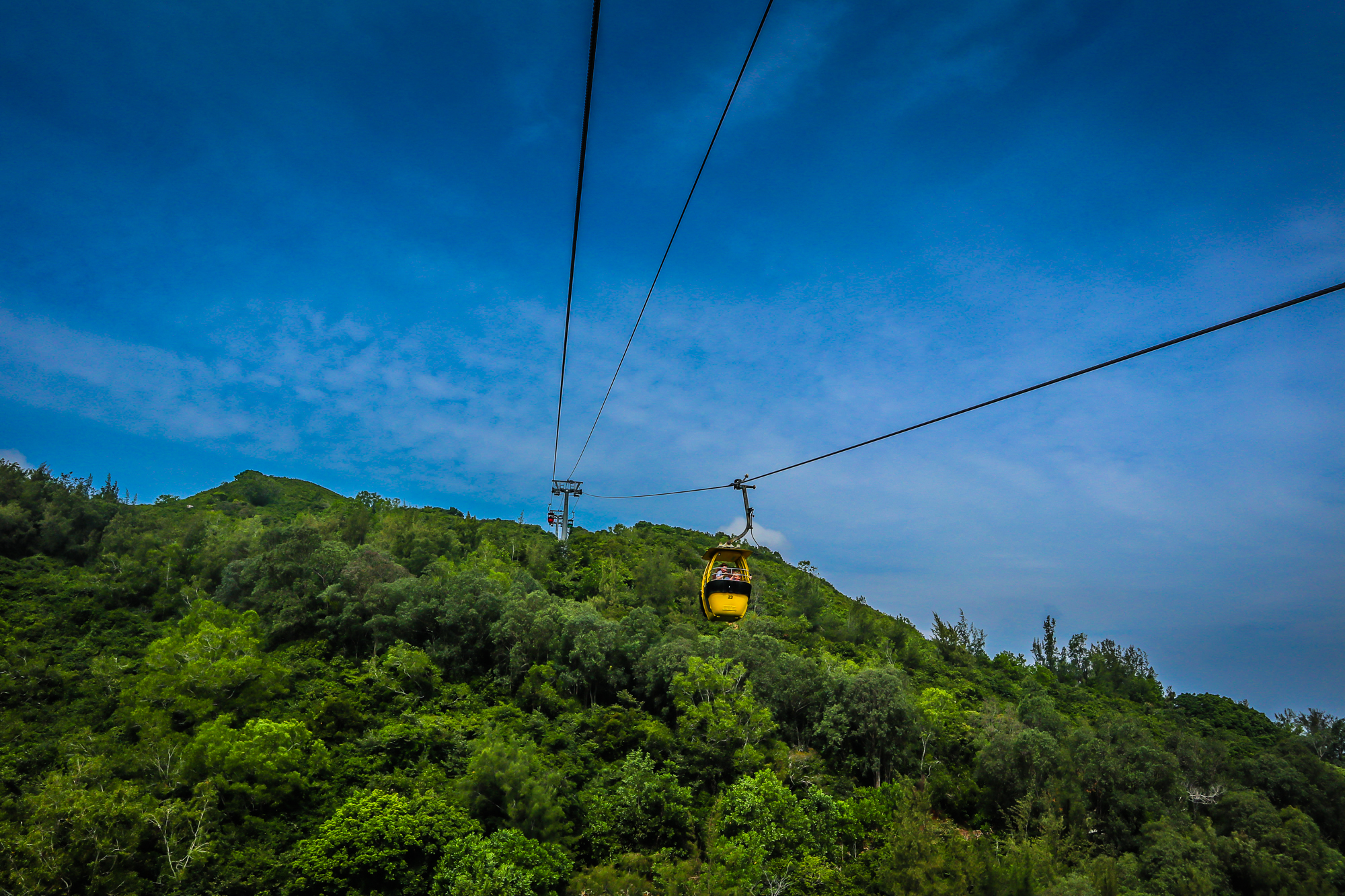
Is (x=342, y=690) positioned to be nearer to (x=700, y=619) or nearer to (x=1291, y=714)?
(x=700, y=619)

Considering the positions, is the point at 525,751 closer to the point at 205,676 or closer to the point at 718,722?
the point at 718,722

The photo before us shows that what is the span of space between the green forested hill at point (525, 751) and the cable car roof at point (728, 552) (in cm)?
1328

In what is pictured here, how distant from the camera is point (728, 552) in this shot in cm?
1644

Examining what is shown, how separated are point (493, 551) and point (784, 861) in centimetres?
4201

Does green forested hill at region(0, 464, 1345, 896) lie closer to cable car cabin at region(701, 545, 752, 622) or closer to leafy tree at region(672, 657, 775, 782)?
leafy tree at region(672, 657, 775, 782)

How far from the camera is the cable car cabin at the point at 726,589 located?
15.9 metres

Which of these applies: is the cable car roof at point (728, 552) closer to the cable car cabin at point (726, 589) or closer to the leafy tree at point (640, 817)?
the cable car cabin at point (726, 589)

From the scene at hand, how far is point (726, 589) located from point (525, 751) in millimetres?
18169

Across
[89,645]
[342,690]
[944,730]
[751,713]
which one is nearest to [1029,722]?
[944,730]

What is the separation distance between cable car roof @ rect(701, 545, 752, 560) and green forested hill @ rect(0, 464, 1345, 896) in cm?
1328

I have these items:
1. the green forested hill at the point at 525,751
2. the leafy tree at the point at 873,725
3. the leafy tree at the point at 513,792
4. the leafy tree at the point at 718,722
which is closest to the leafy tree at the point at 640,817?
the green forested hill at the point at 525,751

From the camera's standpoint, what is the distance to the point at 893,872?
2384 cm

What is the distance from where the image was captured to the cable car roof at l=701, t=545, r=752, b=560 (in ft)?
53.1

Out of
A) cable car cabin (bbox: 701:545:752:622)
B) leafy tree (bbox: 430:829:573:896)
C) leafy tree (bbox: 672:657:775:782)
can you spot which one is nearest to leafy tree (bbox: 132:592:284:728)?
leafy tree (bbox: 430:829:573:896)
